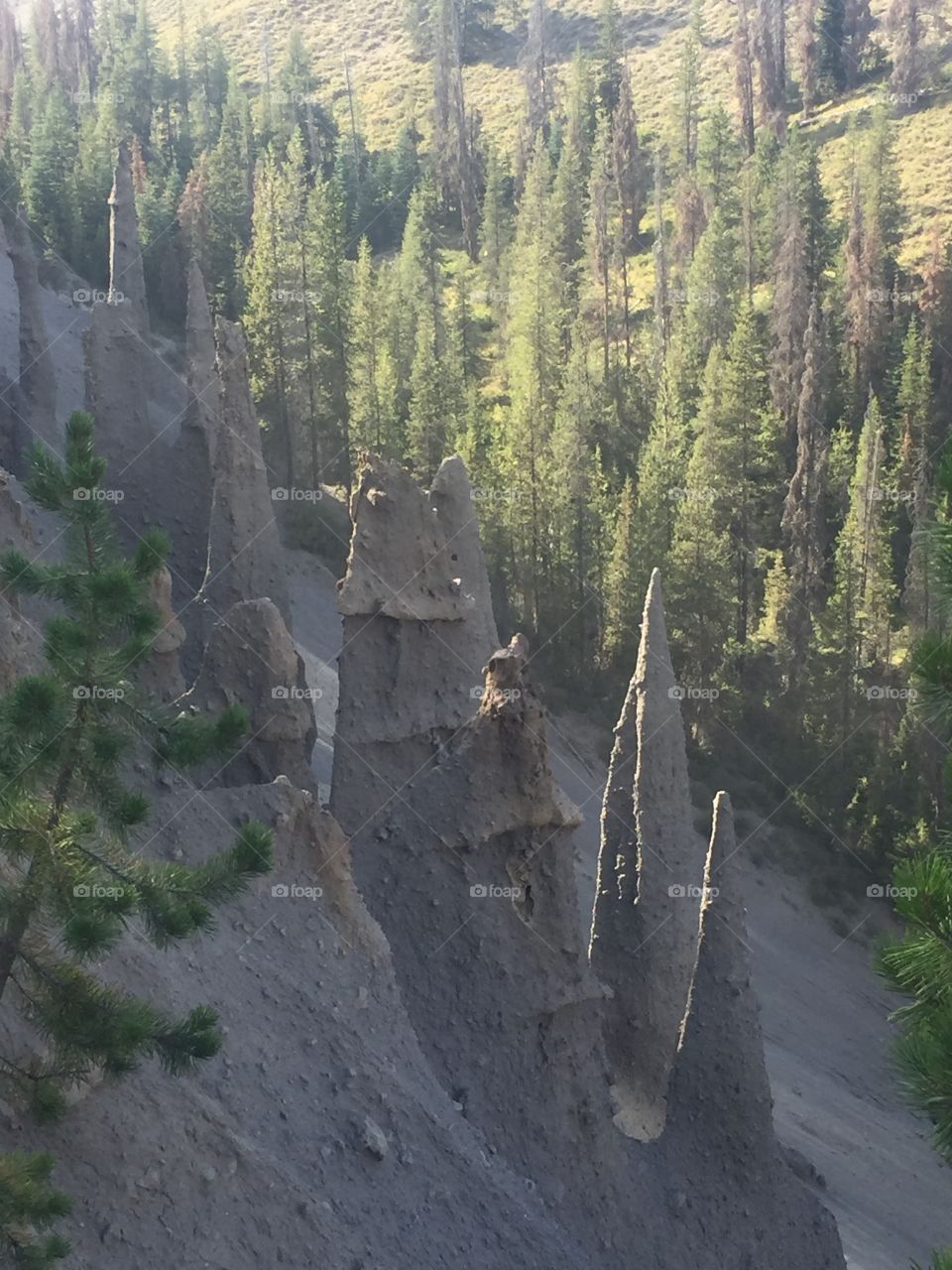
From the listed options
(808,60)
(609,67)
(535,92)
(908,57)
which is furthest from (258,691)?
(535,92)

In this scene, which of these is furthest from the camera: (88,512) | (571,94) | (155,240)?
(571,94)

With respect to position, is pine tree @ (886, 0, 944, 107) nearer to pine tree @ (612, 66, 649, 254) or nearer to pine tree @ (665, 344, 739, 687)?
pine tree @ (612, 66, 649, 254)

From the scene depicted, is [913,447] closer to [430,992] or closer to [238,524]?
[238,524]

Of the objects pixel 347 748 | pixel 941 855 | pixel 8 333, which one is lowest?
pixel 347 748

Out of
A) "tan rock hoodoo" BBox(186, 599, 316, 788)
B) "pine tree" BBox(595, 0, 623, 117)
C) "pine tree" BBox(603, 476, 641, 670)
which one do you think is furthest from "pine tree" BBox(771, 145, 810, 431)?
"tan rock hoodoo" BBox(186, 599, 316, 788)

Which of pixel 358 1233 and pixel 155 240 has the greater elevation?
pixel 155 240

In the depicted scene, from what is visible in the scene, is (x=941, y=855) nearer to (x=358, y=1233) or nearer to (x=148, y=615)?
(x=148, y=615)

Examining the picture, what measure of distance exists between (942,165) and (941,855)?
7316cm

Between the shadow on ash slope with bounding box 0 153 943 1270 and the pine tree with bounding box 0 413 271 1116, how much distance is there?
1467 millimetres

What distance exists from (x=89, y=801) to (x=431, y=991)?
612 cm

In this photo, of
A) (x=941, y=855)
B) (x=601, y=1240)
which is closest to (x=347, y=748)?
(x=601, y=1240)

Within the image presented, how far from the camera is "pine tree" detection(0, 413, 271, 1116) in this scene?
9172 millimetres

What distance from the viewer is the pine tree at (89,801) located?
917 cm

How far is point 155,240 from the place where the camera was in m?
61.4
